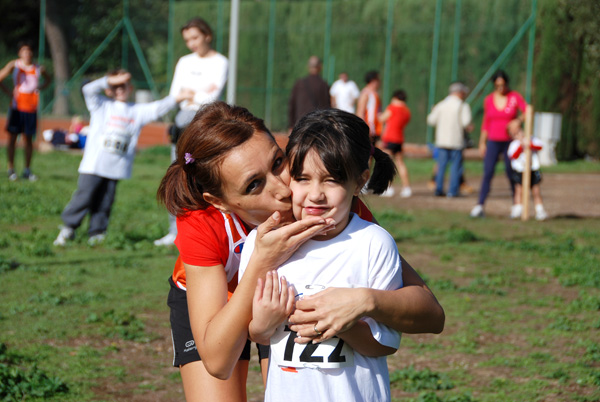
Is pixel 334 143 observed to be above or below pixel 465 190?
above

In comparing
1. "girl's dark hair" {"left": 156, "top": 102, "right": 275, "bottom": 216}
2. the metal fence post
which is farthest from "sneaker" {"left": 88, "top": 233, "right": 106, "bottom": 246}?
the metal fence post

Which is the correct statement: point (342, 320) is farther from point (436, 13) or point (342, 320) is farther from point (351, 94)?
point (436, 13)

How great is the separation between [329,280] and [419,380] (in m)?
2.69

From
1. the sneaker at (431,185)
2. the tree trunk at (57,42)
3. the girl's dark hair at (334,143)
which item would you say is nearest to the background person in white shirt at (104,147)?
the girl's dark hair at (334,143)

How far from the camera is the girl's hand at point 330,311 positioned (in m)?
2.15

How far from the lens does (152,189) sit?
14.1 metres

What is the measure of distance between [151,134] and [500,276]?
19.4m

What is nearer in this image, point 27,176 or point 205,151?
point 205,151

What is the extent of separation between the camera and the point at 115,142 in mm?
8453

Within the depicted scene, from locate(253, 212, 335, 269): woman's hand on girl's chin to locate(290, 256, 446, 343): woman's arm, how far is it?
15 cm

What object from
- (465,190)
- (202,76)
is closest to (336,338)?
Result: (202,76)

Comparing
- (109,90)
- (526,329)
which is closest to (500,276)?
(526,329)

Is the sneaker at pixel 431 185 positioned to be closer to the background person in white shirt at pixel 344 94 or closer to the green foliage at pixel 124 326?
the background person in white shirt at pixel 344 94

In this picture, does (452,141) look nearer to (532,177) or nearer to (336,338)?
(532,177)
